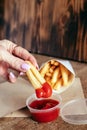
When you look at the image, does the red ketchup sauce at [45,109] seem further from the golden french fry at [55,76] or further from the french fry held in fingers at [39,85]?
the golden french fry at [55,76]

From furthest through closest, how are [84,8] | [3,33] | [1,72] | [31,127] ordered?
1. [3,33]
2. [84,8]
3. [1,72]
4. [31,127]

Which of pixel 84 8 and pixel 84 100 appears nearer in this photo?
pixel 84 100

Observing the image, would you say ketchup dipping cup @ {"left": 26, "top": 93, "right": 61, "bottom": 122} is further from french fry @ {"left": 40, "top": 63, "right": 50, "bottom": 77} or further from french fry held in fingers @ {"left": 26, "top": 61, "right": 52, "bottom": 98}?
french fry @ {"left": 40, "top": 63, "right": 50, "bottom": 77}

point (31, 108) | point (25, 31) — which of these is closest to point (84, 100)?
point (31, 108)

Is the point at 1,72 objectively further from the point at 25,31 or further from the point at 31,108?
the point at 25,31

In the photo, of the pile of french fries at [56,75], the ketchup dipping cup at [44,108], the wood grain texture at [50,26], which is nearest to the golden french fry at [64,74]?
the pile of french fries at [56,75]

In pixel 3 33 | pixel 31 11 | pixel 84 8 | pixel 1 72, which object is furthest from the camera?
pixel 3 33

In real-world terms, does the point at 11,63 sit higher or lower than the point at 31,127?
higher
